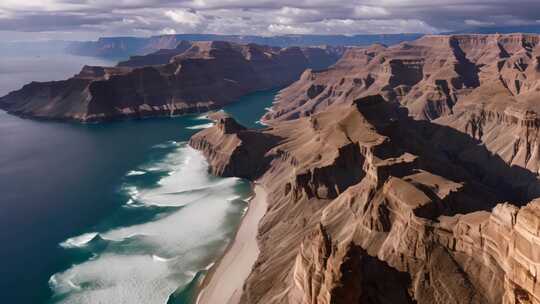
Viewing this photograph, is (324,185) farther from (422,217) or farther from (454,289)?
(454,289)

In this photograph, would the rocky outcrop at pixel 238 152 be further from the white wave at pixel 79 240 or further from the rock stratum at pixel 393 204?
the white wave at pixel 79 240

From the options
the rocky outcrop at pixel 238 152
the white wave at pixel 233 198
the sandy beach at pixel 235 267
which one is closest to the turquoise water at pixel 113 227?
the white wave at pixel 233 198

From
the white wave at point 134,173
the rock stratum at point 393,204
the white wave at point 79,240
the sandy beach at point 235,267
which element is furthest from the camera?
the white wave at point 134,173

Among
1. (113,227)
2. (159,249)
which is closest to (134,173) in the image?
(113,227)

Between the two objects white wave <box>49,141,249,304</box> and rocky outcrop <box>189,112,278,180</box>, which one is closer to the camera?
white wave <box>49,141,249,304</box>

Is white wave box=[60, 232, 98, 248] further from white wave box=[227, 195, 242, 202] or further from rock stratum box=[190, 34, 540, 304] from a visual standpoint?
rock stratum box=[190, 34, 540, 304]

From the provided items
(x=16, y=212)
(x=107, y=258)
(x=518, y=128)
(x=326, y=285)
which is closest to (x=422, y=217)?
(x=326, y=285)

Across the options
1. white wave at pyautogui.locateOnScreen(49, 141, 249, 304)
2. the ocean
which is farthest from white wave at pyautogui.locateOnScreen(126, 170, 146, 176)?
white wave at pyautogui.locateOnScreen(49, 141, 249, 304)
